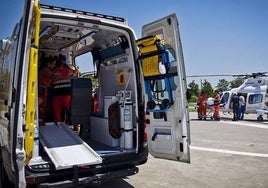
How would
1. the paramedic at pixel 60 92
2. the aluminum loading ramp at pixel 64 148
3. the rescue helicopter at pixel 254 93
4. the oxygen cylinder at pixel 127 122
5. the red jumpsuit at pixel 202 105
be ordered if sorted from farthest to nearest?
→ the rescue helicopter at pixel 254 93
the red jumpsuit at pixel 202 105
the paramedic at pixel 60 92
the oxygen cylinder at pixel 127 122
the aluminum loading ramp at pixel 64 148

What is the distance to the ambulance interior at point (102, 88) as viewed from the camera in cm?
464

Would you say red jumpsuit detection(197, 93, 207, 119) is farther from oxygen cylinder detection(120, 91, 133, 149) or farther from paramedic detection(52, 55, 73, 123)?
oxygen cylinder detection(120, 91, 133, 149)

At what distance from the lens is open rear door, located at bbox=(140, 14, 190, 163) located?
4312mm

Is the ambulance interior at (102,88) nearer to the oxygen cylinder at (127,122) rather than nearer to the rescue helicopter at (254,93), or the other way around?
the oxygen cylinder at (127,122)

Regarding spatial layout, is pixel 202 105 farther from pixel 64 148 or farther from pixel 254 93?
pixel 64 148

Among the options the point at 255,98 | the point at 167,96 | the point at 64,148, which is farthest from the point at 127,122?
the point at 255,98

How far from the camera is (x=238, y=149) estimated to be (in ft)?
25.3

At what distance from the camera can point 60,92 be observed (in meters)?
6.15

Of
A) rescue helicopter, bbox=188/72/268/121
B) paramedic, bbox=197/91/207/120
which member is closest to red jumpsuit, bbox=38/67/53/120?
paramedic, bbox=197/91/207/120

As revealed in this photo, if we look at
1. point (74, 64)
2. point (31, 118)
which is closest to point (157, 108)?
point (31, 118)

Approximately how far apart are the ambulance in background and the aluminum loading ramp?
0.01 metres

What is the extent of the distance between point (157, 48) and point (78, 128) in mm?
2992

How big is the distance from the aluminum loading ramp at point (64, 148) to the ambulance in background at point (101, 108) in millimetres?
13

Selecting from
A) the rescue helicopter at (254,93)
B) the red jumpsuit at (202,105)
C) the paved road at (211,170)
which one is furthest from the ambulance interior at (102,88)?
the rescue helicopter at (254,93)
